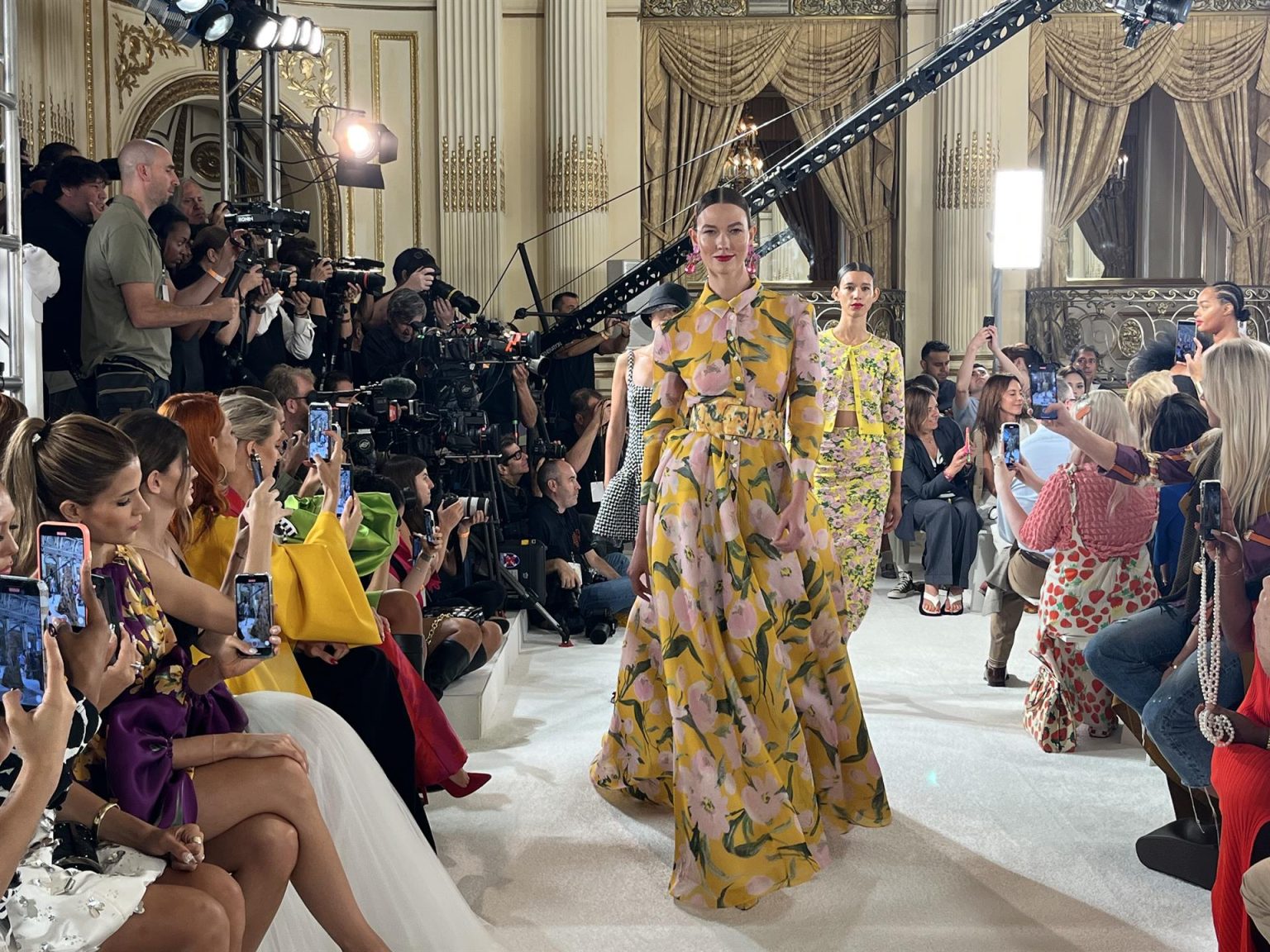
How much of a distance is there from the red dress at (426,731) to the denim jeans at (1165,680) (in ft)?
5.32

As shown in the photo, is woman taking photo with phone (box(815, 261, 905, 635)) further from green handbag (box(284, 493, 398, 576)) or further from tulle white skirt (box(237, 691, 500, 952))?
tulle white skirt (box(237, 691, 500, 952))

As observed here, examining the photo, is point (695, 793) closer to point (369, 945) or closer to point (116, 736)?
point (369, 945)

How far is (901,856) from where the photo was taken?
3375 millimetres

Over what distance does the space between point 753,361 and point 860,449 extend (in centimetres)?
180

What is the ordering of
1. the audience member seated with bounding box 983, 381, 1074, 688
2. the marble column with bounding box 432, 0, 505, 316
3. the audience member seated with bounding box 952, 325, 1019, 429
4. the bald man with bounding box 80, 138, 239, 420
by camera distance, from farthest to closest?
the marble column with bounding box 432, 0, 505, 316
the audience member seated with bounding box 952, 325, 1019, 429
the audience member seated with bounding box 983, 381, 1074, 688
the bald man with bounding box 80, 138, 239, 420

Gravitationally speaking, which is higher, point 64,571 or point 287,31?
point 287,31

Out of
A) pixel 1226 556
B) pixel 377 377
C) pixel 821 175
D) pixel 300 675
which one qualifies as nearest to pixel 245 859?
pixel 300 675

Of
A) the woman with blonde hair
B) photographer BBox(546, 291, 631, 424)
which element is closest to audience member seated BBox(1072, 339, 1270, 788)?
the woman with blonde hair

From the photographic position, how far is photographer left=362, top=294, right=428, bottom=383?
6234 millimetres

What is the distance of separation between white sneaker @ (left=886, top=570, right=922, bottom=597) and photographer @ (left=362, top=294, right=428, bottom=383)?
277cm

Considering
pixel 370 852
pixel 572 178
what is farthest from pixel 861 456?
pixel 572 178

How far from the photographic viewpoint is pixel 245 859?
7.44ft

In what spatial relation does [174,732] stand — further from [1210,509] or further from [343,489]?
[1210,509]

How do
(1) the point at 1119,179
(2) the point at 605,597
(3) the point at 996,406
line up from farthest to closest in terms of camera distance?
(1) the point at 1119,179 < (2) the point at 605,597 < (3) the point at 996,406
